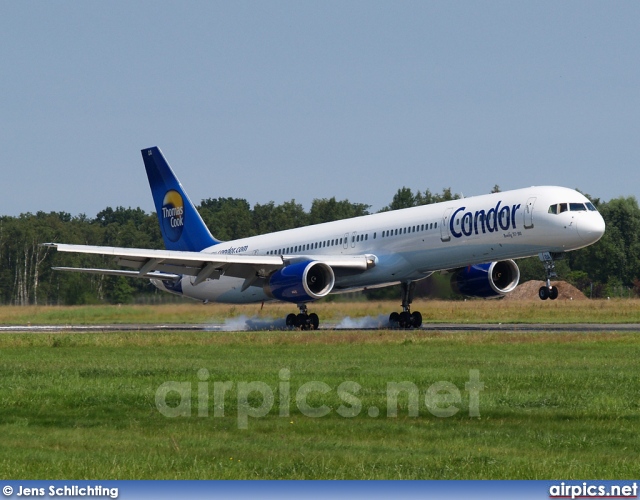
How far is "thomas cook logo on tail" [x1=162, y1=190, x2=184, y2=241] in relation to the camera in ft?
157

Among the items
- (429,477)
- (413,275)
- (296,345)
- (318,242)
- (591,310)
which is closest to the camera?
(429,477)

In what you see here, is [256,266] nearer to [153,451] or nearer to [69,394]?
[69,394]

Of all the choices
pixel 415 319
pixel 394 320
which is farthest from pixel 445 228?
pixel 394 320

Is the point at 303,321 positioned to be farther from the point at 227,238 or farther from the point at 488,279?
the point at 227,238

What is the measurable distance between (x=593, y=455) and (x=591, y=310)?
38.9 m

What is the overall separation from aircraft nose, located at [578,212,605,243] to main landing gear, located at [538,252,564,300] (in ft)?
3.82

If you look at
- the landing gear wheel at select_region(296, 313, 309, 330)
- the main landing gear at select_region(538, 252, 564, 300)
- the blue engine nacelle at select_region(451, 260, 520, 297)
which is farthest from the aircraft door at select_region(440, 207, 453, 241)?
the landing gear wheel at select_region(296, 313, 309, 330)

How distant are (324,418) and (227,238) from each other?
95400 mm

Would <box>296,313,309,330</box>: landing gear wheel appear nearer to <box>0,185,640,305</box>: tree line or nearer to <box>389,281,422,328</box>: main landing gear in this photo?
<box>389,281,422,328</box>: main landing gear

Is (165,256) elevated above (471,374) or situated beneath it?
elevated above

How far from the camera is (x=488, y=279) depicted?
1539 inches

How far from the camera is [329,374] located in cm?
1909

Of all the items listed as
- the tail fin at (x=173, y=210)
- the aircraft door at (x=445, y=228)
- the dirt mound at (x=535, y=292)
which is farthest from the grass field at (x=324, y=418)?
the dirt mound at (x=535, y=292)

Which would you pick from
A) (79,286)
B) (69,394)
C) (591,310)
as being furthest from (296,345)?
(79,286)
